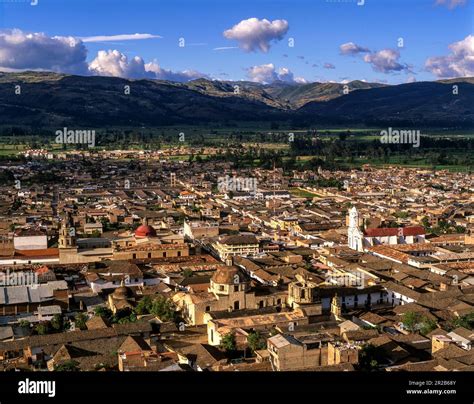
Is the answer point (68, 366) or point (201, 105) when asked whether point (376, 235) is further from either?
point (201, 105)

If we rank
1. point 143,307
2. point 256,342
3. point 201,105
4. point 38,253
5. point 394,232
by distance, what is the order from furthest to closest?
point 201,105
point 394,232
point 38,253
point 143,307
point 256,342

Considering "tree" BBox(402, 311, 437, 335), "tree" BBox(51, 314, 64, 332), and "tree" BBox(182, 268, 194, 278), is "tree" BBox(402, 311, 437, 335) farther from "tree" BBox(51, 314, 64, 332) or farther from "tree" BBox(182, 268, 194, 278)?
"tree" BBox(51, 314, 64, 332)

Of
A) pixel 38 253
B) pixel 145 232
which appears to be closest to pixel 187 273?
pixel 145 232

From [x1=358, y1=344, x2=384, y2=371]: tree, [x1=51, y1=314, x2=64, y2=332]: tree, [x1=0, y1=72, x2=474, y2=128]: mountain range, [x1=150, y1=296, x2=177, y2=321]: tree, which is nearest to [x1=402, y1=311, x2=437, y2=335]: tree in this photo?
[x1=358, y1=344, x2=384, y2=371]: tree

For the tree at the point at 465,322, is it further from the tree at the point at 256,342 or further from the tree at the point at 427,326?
the tree at the point at 256,342

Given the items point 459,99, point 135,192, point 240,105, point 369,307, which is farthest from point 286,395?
point 459,99

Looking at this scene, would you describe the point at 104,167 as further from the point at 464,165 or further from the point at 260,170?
the point at 464,165

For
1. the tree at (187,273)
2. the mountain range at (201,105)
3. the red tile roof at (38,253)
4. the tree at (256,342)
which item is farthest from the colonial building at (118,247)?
the mountain range at (201,105)
